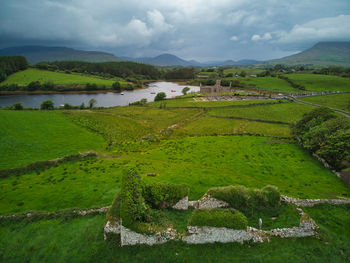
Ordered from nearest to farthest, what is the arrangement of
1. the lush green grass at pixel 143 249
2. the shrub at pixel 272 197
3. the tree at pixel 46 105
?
the lush green grass at pixel 143 249 → the shrub at pixel 272 197 → the tree at pixel 46 105

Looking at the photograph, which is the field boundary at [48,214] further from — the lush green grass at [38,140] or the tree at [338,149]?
the tree at [338,149]

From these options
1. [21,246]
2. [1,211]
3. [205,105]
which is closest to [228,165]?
[21,246]

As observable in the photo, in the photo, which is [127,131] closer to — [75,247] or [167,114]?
[167,114]

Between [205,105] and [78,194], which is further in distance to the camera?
[205,105]

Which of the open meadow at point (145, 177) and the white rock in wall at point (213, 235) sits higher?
the white rock in wall at point (213, 235)

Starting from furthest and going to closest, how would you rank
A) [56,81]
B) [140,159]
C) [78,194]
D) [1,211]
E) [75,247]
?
[56,81] → [140,159] → [78,194] → [1,211] → [75,247]

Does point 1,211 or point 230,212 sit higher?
point 230,212

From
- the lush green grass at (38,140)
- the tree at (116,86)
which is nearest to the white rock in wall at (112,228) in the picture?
the lush green grass at (38,140)
